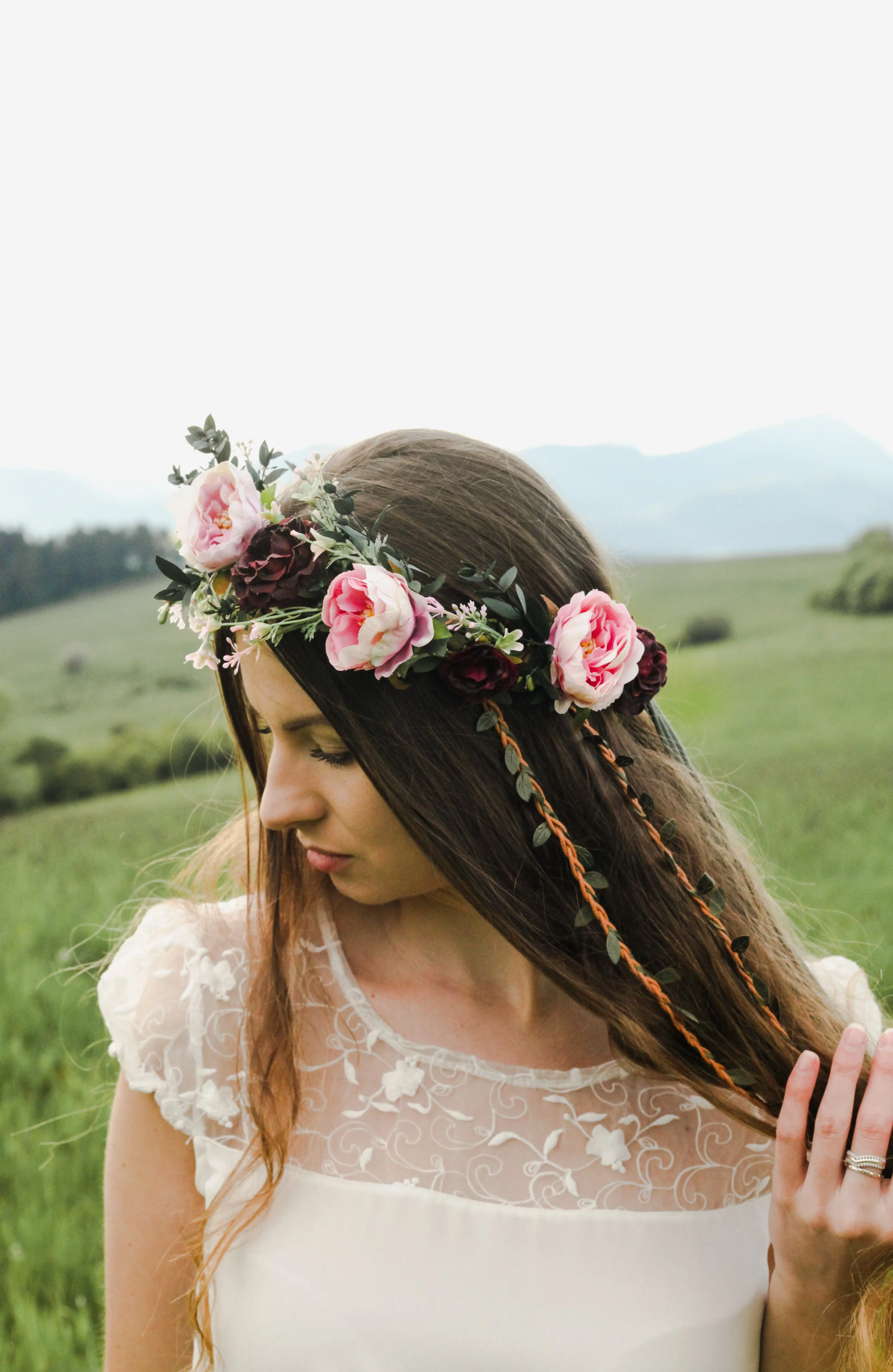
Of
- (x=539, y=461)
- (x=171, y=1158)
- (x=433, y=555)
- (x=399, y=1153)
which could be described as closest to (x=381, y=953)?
(x=399, y=1153)

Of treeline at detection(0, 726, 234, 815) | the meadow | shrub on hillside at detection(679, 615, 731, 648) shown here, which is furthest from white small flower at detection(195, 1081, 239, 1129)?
shrub on hillside at detection(679, 615, 731, 648)

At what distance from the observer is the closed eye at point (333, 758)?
1.55 metres

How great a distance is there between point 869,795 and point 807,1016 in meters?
3.87

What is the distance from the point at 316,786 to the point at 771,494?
6918 mm

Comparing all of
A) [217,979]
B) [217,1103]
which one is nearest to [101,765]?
[217,979]

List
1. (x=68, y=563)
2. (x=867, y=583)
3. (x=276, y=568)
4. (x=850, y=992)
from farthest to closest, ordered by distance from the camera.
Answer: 1. (x=867, y=583)
2. (x=68, y=563)
3. (x=850, y=992)
4. (x=276, y=568)

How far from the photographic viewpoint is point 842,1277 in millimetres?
1505

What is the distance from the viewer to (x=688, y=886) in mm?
1693

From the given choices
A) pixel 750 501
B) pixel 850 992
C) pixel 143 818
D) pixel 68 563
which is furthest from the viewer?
pixel 750 501

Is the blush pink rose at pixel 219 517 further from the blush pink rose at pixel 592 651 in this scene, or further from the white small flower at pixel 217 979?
the white small flower at pixel 217 979

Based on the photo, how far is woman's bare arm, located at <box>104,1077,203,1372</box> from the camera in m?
1.71

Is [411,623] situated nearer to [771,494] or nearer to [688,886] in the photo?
[688,886]

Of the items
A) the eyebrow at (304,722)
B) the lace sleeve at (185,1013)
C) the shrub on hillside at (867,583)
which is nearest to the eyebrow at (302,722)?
the eyebrow at (304,722)

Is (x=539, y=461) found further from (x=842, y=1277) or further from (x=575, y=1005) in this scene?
(x=842, y=1277)
